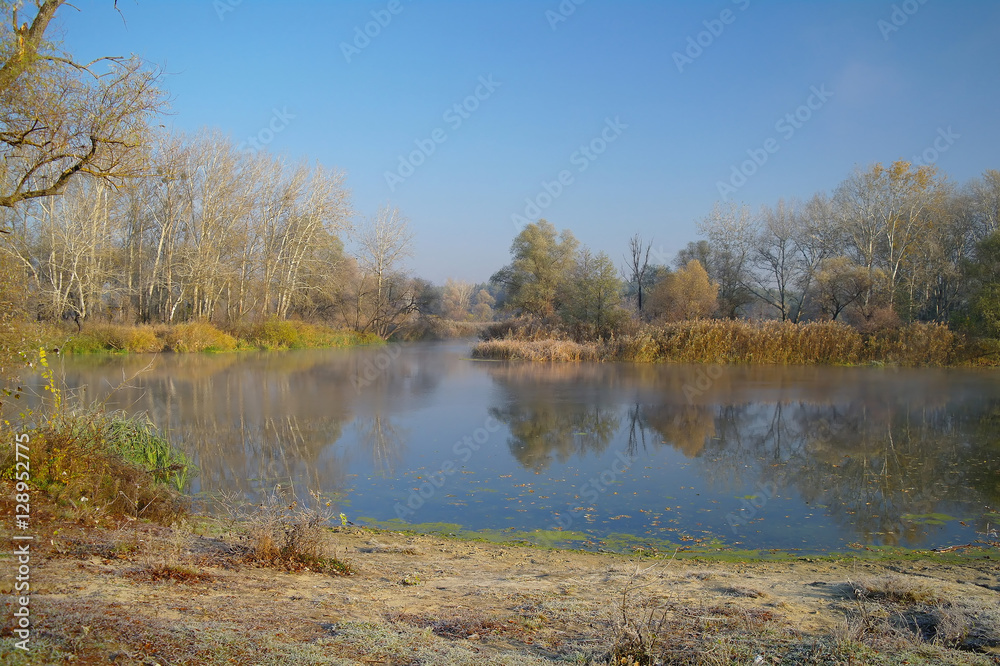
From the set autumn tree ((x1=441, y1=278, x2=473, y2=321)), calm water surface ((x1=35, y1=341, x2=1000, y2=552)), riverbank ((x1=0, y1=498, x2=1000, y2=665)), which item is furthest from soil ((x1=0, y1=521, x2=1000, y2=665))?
autumn tree ((x1=441, y1=278, x2=473, y2=321))

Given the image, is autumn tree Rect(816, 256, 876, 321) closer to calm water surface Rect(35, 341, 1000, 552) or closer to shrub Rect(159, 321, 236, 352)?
calm water surface Rect(35, 341, 1000, 552)

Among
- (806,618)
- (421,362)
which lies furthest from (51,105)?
(421,362)

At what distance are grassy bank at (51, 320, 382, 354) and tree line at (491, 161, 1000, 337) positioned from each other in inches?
437

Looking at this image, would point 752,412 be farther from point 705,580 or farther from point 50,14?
point 50,14

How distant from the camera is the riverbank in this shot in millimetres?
2959

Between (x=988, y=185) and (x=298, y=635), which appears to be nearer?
(x=298, y=635)

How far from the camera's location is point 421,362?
26.5m

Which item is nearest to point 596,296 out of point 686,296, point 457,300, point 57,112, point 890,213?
point 686,296

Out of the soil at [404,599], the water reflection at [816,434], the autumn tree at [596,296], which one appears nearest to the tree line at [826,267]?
the autumn tree at [596,296]

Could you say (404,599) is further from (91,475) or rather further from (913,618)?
(91,475)

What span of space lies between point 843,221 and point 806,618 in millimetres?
35811

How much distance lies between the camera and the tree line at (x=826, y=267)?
29.2 meters

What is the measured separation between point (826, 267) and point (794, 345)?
7.86 meters

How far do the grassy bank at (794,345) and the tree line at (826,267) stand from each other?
126 centimetres
